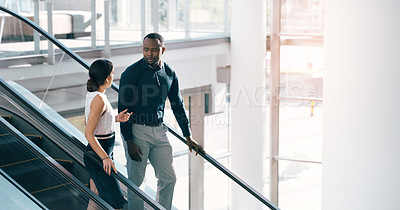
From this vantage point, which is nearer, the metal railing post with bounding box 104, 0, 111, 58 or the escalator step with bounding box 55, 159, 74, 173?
the escalator step with bounding box 55, 159, 74, 173

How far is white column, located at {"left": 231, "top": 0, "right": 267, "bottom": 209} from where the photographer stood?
9.84m

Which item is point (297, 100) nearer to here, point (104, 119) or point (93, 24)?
point (93, 24)

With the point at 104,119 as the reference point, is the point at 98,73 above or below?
above

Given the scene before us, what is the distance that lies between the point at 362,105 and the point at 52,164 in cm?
560

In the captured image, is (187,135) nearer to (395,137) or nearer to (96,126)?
(96,126)

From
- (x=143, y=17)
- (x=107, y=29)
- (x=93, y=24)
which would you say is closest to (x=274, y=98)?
(x=143, y=17)

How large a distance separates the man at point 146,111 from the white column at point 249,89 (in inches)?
221

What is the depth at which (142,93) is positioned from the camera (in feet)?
13.6

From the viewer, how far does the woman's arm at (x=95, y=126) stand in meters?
3.64

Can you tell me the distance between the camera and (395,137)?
7789 millimetres

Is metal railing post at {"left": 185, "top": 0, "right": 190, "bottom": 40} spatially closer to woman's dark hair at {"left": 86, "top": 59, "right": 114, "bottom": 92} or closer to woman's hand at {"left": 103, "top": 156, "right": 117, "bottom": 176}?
woman's dark hair at {"left": 86, "top": 59, "right": 114, "bottom": 92}

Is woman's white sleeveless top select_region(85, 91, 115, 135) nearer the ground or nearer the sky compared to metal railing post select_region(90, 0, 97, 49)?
nearer the ground

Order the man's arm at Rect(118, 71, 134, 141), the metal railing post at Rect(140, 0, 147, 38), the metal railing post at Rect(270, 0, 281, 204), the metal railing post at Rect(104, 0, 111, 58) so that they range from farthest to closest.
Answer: the metal railing post at Rect(270, 0, 281, 204)
the metal railing post at Rect(140, 0, 147, 38)
the metal railing post at Rect(104, 0, 111, 58)
the man's arm at Rect(118, 71, 134, 141)

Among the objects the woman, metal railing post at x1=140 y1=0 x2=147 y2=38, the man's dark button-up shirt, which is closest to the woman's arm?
the woman
